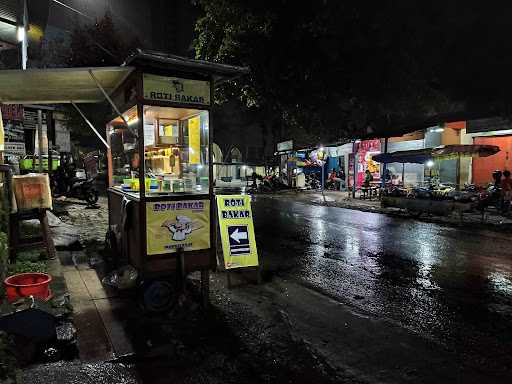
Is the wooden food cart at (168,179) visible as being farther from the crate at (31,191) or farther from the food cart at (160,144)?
the crate at (31,191)

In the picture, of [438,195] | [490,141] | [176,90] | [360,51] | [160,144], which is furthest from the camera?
[490,141]

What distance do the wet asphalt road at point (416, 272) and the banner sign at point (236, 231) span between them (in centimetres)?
120

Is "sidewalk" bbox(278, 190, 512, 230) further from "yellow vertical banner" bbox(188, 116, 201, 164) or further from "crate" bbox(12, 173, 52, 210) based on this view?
"crate" bbox(12, 173, 52, 210)

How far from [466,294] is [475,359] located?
8.31 feet

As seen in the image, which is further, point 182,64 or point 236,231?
point 236,231

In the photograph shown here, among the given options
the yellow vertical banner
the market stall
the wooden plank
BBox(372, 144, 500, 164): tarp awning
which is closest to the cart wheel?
the wooden plank

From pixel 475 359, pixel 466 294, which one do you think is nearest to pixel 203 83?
pixel 475 359

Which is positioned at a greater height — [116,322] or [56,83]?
[56,83]

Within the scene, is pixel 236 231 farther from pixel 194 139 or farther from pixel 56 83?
pixel 56 83

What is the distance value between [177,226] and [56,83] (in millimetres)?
3010

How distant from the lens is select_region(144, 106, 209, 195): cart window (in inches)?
237

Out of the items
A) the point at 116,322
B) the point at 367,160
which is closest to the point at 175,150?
the point at 116,322

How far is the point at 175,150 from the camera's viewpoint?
7.13 metres

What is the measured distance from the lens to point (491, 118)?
1791 centimetres
